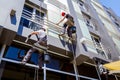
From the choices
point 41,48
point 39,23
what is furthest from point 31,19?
point 41,48

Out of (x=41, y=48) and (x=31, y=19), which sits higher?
(x=31, y=19)

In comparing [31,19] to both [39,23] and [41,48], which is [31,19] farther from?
[41,48]

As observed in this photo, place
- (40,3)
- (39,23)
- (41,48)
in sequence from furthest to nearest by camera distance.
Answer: (40,3)
(39,23)
(41,48)

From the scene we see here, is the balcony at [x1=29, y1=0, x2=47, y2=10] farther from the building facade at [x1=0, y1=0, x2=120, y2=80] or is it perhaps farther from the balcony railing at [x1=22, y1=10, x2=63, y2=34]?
the balcony railing at [x1=22, y1=10, x2=63, y2=34]

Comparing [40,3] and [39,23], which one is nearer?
[39,23]

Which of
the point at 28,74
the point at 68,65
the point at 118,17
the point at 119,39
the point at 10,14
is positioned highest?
the point at 118,17

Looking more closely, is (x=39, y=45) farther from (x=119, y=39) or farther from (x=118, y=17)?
(x=118, y=17)

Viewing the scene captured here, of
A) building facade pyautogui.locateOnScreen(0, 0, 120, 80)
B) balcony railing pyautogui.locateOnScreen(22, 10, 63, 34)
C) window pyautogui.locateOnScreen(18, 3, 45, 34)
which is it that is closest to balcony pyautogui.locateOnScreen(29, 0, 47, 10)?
building facade pyautogui.locateOnScreen(0, 0, 120, 80)

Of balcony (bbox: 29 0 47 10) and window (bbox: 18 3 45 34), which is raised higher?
balcony (bbox: 29 0 47 10)

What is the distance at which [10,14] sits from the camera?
6066 millimetres

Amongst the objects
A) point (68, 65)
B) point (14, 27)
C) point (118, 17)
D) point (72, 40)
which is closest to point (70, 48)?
point (72, 40)

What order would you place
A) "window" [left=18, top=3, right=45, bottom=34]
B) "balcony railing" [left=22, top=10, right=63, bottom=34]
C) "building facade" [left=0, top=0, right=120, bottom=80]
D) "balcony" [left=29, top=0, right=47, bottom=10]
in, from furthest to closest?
"balcony" [left=29, top=0, right=47, bottom=10] → "balcony railing" [left=22, top=10, right=63, bottom=34] → "window" [left=18, top=3, right=45, bottom=34] → "building facade" [left=0, top=0, right=120, bottom=80]

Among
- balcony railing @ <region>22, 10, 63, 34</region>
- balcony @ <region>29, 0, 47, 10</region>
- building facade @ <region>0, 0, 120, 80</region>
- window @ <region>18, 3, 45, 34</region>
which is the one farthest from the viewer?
balcony @ <region>29, 0, 47, 10</region>

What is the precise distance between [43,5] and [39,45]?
439 cm
